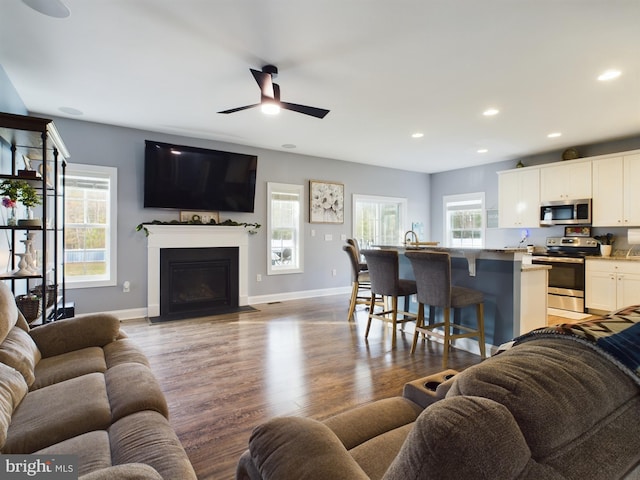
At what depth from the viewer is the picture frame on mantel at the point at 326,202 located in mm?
6289

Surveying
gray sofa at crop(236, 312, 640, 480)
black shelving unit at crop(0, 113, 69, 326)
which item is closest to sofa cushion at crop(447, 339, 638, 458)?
gray sofa at crop(236, 312, 640, 480)

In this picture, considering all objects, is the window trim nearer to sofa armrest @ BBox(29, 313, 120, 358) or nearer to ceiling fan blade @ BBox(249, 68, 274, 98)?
ceiling fan blade @ BBox(249, 68, 274, 98)

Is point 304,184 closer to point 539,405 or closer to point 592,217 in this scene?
point 592,217

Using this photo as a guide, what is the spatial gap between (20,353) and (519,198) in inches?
269

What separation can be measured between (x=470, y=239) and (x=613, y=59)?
15.9 ft

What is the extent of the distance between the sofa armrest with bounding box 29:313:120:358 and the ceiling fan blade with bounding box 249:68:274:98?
2221mm

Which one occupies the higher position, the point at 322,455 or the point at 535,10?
the point at 535,10

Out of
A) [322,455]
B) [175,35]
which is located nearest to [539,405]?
[322,455]

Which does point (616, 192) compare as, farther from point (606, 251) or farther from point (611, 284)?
point (611, 284)

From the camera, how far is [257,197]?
575cm

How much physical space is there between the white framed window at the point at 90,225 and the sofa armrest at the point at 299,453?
451 cm

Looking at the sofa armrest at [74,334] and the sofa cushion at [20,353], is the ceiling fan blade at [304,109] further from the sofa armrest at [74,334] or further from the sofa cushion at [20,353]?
the sofa cushion at [20,353]

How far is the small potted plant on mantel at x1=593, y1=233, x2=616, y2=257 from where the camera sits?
5027mm

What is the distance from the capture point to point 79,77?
10.4 feet
